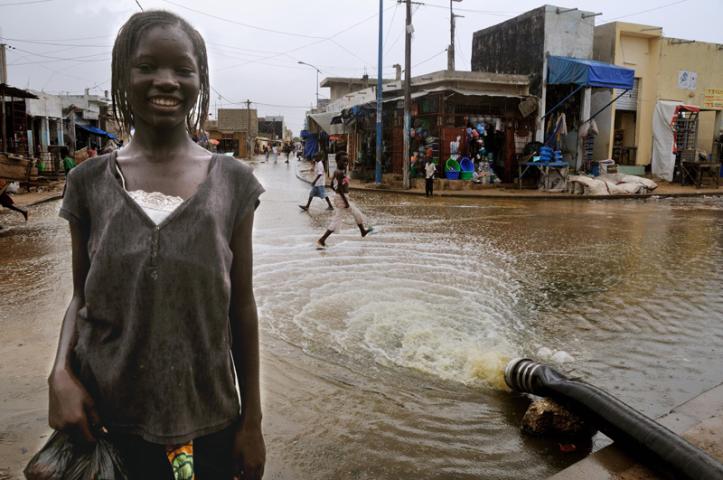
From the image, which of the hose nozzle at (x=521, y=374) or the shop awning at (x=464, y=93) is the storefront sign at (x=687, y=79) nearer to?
the shop awning at (x=464, y=93)

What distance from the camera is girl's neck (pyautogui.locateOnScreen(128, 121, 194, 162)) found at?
1.46m

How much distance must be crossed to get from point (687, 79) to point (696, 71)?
0.72 metres

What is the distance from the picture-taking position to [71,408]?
133 cm

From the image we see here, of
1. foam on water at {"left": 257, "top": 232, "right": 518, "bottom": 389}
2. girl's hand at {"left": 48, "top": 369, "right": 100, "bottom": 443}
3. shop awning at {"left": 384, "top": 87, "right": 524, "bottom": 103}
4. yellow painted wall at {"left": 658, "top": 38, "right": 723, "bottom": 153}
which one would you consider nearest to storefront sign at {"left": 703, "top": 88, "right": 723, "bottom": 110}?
yellow painted wall at {"left": 658, "top": 38, "right": 723, "bottom": 153}

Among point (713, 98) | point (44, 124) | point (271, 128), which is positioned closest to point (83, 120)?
point (44, 124)

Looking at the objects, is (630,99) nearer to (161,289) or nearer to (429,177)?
(429,177)

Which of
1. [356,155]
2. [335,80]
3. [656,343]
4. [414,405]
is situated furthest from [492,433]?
[335,80]

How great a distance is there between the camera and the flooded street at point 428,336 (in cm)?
341

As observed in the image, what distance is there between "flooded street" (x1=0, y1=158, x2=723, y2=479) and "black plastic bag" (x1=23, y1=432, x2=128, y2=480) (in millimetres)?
1872

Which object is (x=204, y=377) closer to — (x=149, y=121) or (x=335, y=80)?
(x=149, y=121)

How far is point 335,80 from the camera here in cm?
5162

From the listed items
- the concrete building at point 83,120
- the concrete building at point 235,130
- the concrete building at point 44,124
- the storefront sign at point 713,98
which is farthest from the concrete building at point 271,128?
the storefront sign at point 713,98

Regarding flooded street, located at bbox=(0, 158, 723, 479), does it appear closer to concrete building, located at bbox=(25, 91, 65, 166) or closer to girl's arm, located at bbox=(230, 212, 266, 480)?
girl's arm, located at bbox=(230, 212, 266, 480)

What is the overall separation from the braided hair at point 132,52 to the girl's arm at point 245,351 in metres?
0.40
